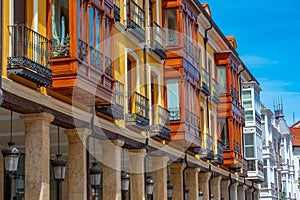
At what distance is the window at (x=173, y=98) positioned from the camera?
90.3ft

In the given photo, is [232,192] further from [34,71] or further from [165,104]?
[34,71]

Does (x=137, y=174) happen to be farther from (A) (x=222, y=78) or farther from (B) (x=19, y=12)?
(A) (x=222, y=78)

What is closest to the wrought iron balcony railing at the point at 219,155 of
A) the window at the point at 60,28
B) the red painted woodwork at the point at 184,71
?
the red painted woodwork at the point at 184,71

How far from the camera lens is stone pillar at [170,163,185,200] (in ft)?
93.7

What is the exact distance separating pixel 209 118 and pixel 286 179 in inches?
1408

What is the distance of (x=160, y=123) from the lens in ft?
84.5

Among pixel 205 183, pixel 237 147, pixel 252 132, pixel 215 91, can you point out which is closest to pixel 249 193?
pixel 252 132

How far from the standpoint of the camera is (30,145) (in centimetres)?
1661

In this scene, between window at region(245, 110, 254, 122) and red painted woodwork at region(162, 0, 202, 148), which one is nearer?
red painted woodwork at region(162, 0, 202, 148)

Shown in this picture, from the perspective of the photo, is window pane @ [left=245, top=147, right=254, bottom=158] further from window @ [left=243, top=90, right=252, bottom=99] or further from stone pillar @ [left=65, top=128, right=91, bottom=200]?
stone pillar @ [left=65, top=128, right=91, bottom=200]

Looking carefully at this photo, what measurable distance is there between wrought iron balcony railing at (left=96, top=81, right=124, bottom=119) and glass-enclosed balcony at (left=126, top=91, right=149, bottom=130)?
1020mm

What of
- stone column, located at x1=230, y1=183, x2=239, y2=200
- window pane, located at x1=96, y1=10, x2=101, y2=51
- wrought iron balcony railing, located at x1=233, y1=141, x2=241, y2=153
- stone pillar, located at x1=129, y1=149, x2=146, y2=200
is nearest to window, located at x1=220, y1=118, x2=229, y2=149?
wrought iron balcony railing, located at x1=233, y1=141, x2=241, y2=153

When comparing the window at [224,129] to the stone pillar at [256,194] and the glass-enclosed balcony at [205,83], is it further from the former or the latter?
the stone pillar at [256,194]

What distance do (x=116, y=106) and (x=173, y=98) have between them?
7.35 metres
